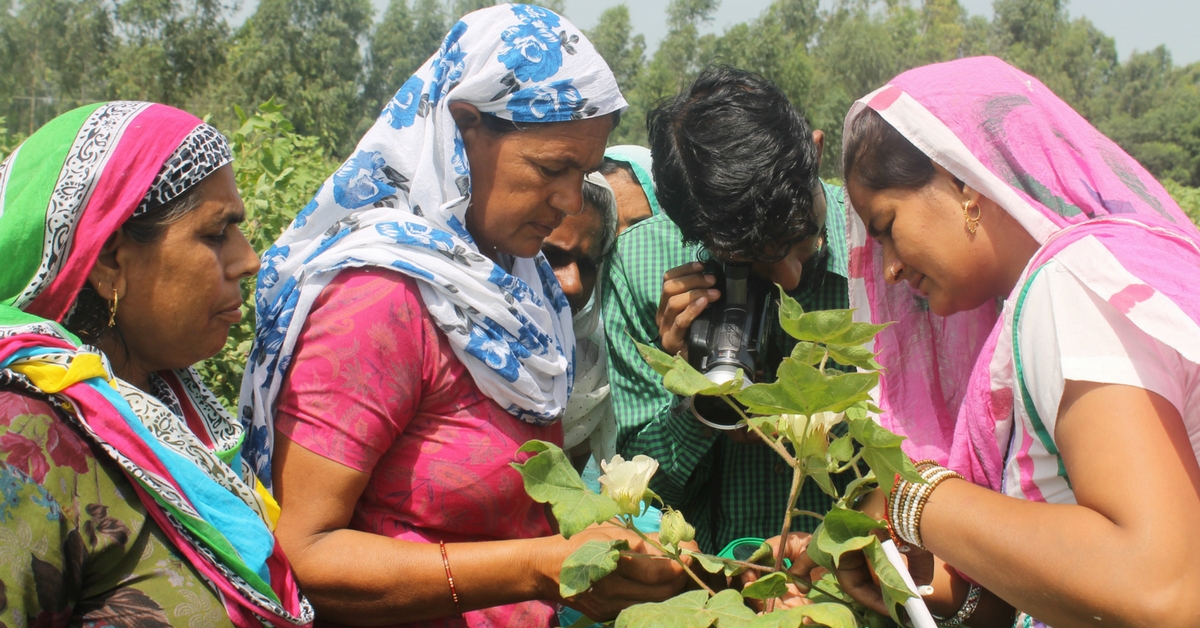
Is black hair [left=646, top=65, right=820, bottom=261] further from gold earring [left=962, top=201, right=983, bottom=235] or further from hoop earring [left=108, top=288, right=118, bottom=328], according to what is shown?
hoop earring [left=108, top=288, right=118, bottom=328]

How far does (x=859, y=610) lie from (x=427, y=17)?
60718mm

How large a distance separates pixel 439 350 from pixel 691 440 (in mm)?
818

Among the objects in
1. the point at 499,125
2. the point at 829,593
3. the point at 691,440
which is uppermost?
the point at 499,125

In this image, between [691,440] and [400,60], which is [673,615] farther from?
[400,60]

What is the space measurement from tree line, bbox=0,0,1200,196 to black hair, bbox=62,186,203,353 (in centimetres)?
1184

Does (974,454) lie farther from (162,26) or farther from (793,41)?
(793,41)

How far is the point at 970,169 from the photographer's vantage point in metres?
1.43

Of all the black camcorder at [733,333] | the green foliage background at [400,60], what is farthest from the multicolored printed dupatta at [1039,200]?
the green foliage background at [400,60]

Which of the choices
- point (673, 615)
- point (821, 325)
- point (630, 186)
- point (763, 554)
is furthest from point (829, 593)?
point (630, 186)

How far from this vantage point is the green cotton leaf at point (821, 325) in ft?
3.57

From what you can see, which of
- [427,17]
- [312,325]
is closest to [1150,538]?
[312,325]

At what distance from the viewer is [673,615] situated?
109 centimetres

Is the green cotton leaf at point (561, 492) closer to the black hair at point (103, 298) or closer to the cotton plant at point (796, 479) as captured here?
the cotton plant at point (796, 479)

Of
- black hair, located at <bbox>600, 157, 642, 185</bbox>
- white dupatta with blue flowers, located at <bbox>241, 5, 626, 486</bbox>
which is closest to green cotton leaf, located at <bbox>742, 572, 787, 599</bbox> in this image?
white dupatta with blue flowers, located at <bbox>241, 5, 626, 486</bbox>
